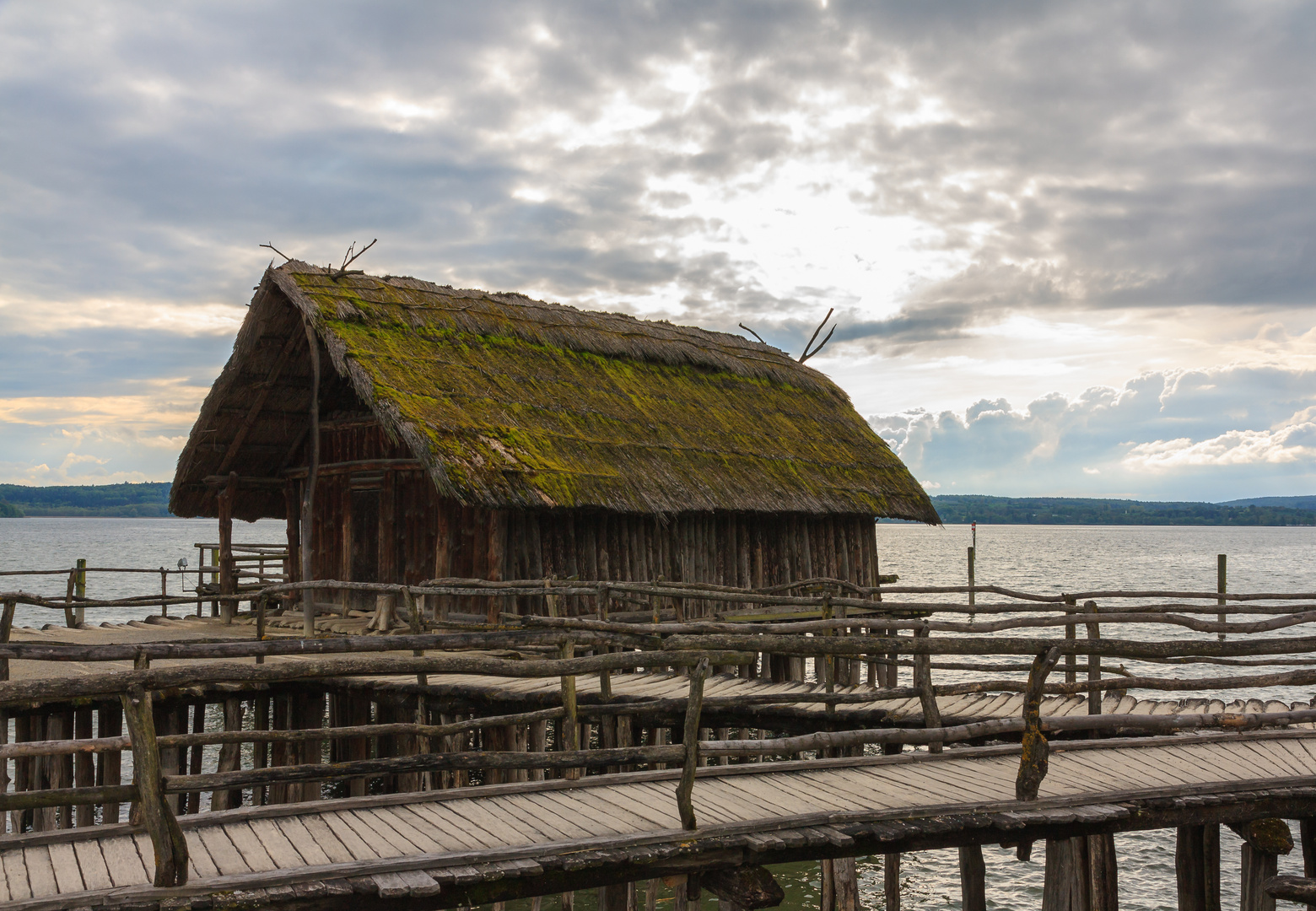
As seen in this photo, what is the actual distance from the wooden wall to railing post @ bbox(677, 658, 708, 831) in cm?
838

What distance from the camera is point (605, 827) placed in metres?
5.66

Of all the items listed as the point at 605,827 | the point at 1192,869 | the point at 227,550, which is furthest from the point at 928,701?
the point at 227,550

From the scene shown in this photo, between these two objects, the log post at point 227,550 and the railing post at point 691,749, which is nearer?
the railing post at point 691,749

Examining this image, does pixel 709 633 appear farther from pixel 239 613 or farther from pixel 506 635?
pixel 239 613

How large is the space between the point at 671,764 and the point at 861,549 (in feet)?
41.0

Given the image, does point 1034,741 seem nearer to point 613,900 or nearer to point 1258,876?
point 1258,876

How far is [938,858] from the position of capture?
47.6 ft

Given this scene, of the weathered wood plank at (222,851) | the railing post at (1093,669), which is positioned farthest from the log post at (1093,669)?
the weathered wood plank at (222,851)

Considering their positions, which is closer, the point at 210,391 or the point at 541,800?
the point at 541,800

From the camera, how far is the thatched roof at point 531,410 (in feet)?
45.9

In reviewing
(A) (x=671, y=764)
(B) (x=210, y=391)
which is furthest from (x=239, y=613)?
(A) (x=671, y=764)

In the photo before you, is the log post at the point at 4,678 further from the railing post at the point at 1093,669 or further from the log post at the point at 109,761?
the railing post at the point at 1093,669

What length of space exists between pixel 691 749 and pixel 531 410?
34.6 feet

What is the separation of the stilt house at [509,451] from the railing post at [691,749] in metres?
7.43
